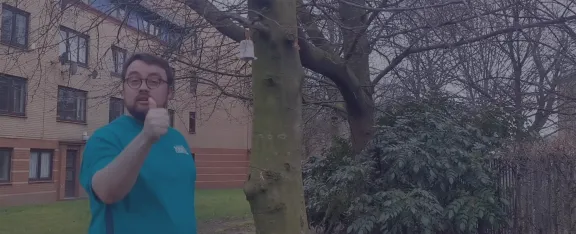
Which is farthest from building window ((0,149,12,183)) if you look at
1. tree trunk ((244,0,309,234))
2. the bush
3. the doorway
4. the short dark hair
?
the short dark hair

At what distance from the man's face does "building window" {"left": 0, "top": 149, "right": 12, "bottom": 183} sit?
2003cm

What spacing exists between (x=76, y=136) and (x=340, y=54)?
1740 centimetres

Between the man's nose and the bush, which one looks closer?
the man's nose

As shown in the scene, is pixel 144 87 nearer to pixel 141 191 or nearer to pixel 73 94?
pixel 141 191

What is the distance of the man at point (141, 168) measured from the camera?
88.6 inches

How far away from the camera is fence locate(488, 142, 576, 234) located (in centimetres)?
776

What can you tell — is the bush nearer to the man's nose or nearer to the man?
the man

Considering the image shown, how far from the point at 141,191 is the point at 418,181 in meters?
6.18

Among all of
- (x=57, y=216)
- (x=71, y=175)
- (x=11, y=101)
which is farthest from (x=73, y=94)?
(x=71, y=175)

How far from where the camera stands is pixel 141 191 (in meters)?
2.47

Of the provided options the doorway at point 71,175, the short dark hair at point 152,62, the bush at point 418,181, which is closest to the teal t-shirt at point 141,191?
the short dark hair at point 152,62

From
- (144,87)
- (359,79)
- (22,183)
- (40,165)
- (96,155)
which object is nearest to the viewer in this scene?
(96,155)

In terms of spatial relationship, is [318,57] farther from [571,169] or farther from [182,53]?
[571,169]

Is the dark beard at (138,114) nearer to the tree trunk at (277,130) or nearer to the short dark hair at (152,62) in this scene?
the short dark hair at (152,62)
